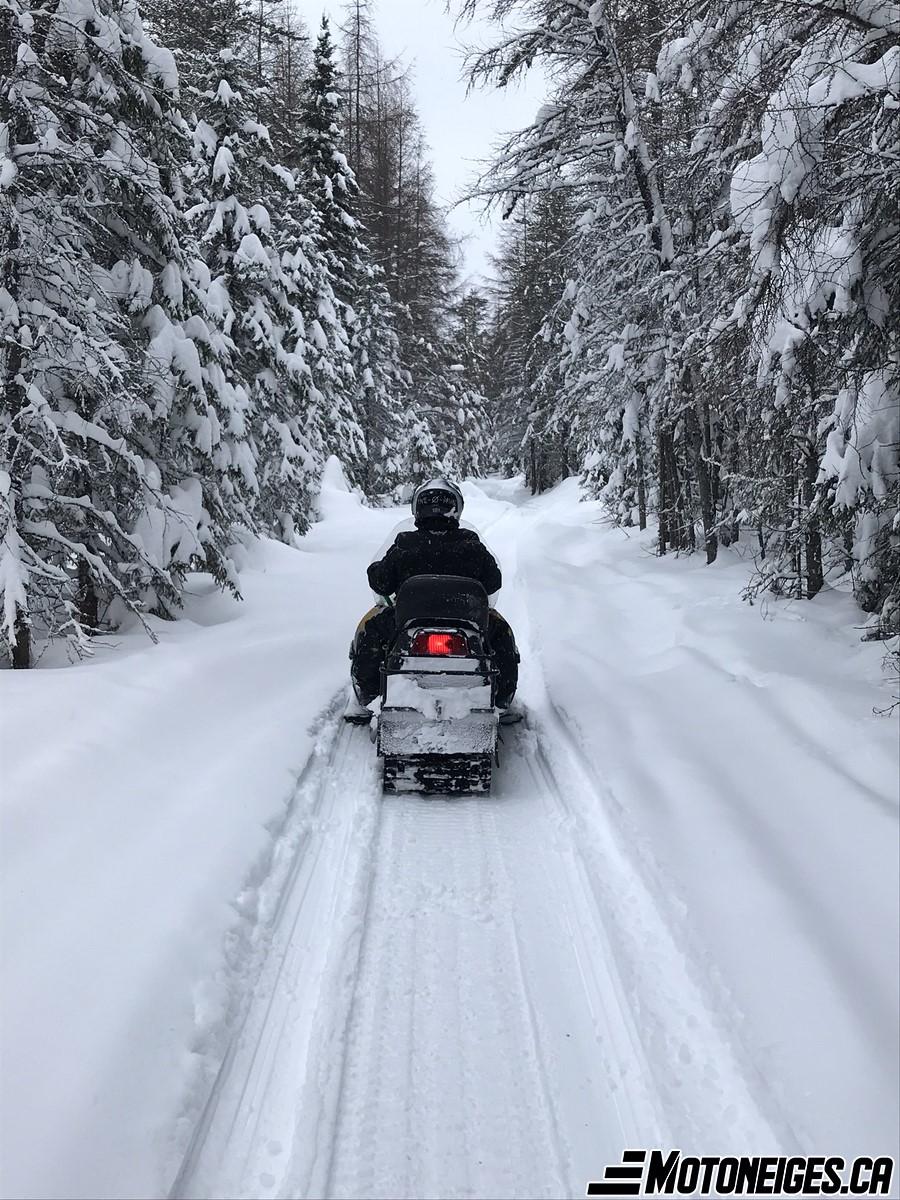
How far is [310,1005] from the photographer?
3.14 m

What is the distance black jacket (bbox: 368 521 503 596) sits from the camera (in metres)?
6.03

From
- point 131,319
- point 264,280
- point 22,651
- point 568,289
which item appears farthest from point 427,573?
point 264,280

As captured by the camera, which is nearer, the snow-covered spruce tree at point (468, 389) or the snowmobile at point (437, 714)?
the snowmobile at point (437, 714)

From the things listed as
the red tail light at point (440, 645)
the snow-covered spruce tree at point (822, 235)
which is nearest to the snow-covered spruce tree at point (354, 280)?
the snow-covered spruce tree at point (822, 235)

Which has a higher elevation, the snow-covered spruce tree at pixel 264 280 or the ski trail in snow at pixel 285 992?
the snow-covered spruce tree at pixel 264 280

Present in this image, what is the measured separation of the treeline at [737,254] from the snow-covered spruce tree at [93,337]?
4375 mm

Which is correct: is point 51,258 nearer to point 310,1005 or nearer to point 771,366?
point 771,366

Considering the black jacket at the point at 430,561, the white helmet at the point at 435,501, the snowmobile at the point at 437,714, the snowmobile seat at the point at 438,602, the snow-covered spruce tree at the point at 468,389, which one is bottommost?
the snowmobile at the point at 437,714

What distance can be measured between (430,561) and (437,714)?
1404mm

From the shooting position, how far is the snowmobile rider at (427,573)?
5.99 metres

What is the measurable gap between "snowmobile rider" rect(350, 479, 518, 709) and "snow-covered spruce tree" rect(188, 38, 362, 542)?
6.08 meters

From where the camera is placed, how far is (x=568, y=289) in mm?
14883

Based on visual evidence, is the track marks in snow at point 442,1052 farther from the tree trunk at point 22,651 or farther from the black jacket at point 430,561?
the tree trunk at point 22,651

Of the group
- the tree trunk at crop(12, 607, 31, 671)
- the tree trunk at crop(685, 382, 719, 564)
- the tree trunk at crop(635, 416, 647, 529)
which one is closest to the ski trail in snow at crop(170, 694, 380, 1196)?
the tree trunk at crop(12, 607, 31, 671)
